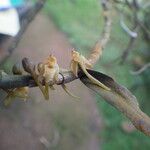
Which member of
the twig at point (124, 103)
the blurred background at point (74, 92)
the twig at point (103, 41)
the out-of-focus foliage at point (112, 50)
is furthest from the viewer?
the out-of-focus foliage at point (112, 50)

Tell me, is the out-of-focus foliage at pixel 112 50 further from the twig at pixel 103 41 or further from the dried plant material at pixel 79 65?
the dried plant material at pixel 79 65

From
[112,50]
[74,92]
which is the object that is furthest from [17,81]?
[112,50]

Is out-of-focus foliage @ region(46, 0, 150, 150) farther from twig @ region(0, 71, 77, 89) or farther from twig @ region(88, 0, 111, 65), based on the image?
twig @ region(0, 71, 77, 89)

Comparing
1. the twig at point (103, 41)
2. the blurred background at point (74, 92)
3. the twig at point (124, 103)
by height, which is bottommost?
the blurred background at point (74, 92)

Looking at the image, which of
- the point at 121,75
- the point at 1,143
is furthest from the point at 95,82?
the point at 121,75

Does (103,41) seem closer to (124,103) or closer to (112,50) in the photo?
(124,103)

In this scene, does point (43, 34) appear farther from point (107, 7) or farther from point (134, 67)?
point (107, 7)

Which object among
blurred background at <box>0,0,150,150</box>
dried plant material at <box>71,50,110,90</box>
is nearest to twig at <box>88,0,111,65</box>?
dried plant material at <box>71,50,110,90</box>

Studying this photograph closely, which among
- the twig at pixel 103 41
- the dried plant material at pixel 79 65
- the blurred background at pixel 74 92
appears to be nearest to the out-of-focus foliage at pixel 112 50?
the blurred background at pixel 74 92
